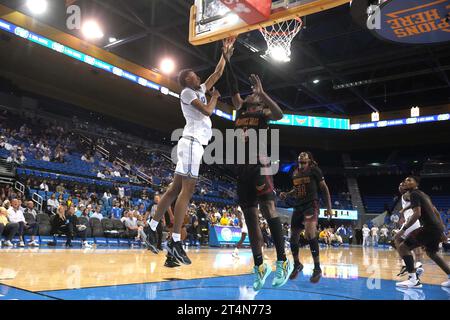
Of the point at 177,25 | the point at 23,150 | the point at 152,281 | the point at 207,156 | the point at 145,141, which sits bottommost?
the point at 152,281

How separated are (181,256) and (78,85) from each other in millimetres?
18562

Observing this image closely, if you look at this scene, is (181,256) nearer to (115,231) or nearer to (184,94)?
(184,94)

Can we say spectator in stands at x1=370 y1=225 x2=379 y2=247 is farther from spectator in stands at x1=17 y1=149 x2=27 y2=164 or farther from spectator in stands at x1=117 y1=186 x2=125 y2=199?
spectator in stands at x1=17 y1=149 x2=27 y2=164

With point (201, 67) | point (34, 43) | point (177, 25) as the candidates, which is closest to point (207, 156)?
point (177, 25)

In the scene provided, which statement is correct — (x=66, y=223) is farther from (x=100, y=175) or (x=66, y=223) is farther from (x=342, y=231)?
(x=342, y=231)

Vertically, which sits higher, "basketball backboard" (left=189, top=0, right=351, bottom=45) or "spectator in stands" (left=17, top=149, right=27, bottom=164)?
"basketball backboard" (left=189, top=0, right=351, bottom=45)

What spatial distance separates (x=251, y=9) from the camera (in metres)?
6.52

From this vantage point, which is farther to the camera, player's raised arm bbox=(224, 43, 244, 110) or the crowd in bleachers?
the crowd in bleachers

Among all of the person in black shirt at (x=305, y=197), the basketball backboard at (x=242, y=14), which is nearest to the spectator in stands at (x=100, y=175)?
the basketball backboard at (x=242, y=14)

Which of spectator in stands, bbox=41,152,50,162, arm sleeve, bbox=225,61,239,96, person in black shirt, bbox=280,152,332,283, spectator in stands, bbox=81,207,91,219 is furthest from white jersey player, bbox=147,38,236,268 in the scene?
spectator in stands, bbox=41,152,50,162

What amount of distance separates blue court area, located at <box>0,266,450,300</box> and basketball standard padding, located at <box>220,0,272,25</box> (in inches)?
165

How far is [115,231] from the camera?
13.2 m

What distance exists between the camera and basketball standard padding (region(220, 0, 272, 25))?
650cm

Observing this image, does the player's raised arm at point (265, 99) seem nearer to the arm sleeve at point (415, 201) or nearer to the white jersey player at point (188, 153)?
the white jersey player at point (188, 153)
